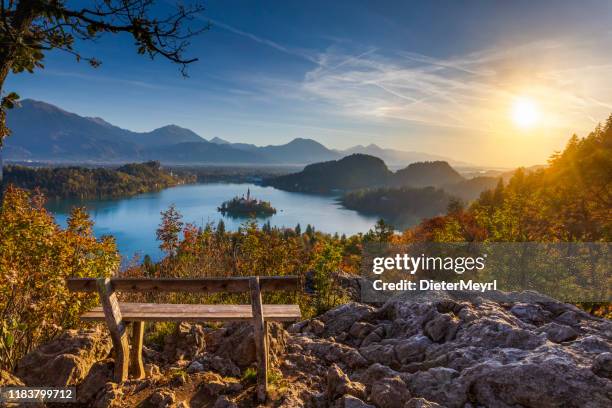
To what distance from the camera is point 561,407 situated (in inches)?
131

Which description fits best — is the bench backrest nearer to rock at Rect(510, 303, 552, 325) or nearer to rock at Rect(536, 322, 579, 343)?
rock at Rect(536, 322, 579, 343)

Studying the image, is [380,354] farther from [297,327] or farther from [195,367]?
[195,367]

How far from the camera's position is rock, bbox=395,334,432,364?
4.72 m

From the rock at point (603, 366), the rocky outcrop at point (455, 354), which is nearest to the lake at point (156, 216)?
the rocky outcrop at point (455, 354)

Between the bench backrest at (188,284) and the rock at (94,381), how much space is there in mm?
974

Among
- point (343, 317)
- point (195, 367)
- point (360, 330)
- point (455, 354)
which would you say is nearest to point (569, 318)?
point (455, 354)

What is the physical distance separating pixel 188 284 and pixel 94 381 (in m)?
1.56

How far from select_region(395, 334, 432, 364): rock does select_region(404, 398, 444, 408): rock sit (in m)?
1.17

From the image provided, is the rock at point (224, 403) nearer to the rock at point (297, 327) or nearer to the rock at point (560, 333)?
the rock at point (297, 327)

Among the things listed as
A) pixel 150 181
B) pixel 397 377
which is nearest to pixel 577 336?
pixel 397 377

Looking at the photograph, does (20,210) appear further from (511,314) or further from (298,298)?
(511,314)

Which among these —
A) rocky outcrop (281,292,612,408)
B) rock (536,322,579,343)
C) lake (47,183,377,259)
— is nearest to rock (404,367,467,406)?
rocky outcrop (281,292,612,408)

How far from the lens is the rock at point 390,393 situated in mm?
3654

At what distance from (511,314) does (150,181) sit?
183888 mm
